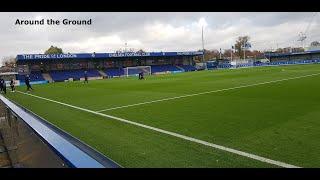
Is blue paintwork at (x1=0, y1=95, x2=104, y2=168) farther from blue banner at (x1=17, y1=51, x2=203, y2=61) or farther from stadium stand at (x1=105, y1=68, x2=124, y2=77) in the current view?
stadium stand at (x1=105, y1=68, x2=124, y2=77)

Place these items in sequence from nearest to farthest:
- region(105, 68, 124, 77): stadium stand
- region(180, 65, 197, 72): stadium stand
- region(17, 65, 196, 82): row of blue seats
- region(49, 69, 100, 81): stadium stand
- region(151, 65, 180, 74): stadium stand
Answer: region(17, 65, 196, 82): row of blue seats, region(49, 69, 100, 81): stadium stand, region(105, 68, 124, 77): stadium stand, region(151, 65, 180, 74): stadium stand, region(180, 65, 197, 72): stadium stand

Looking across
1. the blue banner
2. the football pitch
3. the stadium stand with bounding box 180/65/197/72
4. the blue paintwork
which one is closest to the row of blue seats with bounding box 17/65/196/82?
the blue banner

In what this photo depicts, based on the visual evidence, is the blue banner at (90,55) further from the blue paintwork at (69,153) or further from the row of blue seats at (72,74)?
the blue paintwork at (69,153)

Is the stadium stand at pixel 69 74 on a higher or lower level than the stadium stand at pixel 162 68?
lower

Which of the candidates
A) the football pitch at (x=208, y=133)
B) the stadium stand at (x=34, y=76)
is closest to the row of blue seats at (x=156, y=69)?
the stadium stand at (x=34, y=76)

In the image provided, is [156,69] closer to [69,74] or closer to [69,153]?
[69,74]

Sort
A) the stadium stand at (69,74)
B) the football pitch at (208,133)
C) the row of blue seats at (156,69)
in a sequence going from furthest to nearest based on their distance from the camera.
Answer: the row of blue seats at (156,69), the stadium stand at (69,74), the football pitch at (208,133)

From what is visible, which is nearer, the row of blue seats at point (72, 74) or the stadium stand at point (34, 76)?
the stadium stand at point (34, 76)

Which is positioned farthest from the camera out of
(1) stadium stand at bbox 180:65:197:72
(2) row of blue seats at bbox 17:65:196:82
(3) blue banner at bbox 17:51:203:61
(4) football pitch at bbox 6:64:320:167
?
(1) stadium stand at bbox 180:65:197:72

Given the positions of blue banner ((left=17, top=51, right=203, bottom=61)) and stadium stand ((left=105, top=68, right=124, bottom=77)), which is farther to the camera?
stadium stand ((left=105, top=68, right=124, bottom=77))

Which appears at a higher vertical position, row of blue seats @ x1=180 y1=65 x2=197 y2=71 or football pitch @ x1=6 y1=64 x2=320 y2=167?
row of blue seats @ x1=180 y1=65 x2=197 y2=71
